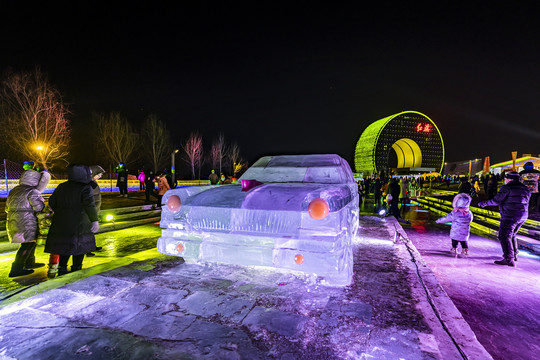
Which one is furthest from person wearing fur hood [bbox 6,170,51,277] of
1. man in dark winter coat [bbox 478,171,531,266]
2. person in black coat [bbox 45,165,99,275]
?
man in dark winter coat [bbox 478,171,531,266]

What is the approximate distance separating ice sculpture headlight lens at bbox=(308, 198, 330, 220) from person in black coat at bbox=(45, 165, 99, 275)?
2771 mm

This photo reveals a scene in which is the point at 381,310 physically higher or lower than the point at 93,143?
lower

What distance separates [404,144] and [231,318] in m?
60.2

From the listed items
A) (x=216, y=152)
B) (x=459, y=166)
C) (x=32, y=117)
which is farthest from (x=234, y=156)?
(x=459, y=166)

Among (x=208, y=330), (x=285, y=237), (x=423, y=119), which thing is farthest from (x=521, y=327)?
(x=423, y=119)

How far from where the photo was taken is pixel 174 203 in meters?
3.01

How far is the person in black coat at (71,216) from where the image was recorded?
10.6 ft

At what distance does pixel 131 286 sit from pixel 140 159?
1481 inches

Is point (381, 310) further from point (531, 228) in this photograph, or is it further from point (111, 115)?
point (111, 115)

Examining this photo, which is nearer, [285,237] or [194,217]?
[285,237]

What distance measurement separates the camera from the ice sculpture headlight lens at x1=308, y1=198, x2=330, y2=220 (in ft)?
8.21

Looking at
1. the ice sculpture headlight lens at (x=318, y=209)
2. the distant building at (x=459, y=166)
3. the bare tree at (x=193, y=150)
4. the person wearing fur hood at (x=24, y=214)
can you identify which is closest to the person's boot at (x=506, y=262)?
the ice sculpture headlight lens at (x=318, y=209)

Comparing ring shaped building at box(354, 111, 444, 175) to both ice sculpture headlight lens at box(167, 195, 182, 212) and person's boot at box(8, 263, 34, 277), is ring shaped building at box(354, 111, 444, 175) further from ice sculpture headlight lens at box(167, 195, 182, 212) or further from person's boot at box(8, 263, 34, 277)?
person's boot at box(8, 263, 34, 277)

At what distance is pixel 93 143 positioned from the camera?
3403cm
